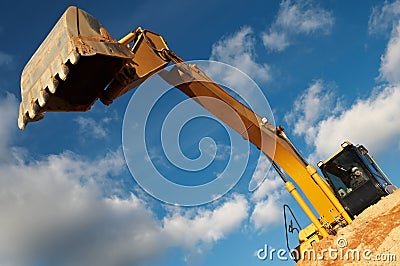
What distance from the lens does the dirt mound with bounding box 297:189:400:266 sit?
6934 mm

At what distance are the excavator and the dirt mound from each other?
0.43 metres

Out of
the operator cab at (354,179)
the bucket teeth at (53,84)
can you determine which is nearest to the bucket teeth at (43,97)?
the bucket teeth at (53,84)

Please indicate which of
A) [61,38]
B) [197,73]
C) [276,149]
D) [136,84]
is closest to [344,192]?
[276,149]

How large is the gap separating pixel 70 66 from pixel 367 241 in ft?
19.9

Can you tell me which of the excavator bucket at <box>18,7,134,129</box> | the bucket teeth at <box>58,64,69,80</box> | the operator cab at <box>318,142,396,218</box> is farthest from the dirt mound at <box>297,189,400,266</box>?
the bucket teeth at <box>58,64,69,80</box>

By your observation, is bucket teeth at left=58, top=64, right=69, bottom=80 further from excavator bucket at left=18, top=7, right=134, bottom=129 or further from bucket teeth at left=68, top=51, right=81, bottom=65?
bucket teeth at left=68, top=51, right=81, bottom=65

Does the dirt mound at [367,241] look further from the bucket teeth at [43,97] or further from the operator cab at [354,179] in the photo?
the bucket teeth at [43,97]

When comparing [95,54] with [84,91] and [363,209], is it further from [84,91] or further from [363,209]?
[363,209]

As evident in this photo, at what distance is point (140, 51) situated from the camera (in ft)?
24.1

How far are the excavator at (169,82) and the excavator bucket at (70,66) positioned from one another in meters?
0.01

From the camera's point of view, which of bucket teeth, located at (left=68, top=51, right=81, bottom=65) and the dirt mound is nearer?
bucket teeth, located at (left=68, top=51, right=81, bottom=65)

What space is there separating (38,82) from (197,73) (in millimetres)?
3738

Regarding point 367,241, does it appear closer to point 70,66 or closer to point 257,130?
point 257,130

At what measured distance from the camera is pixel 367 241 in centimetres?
743
